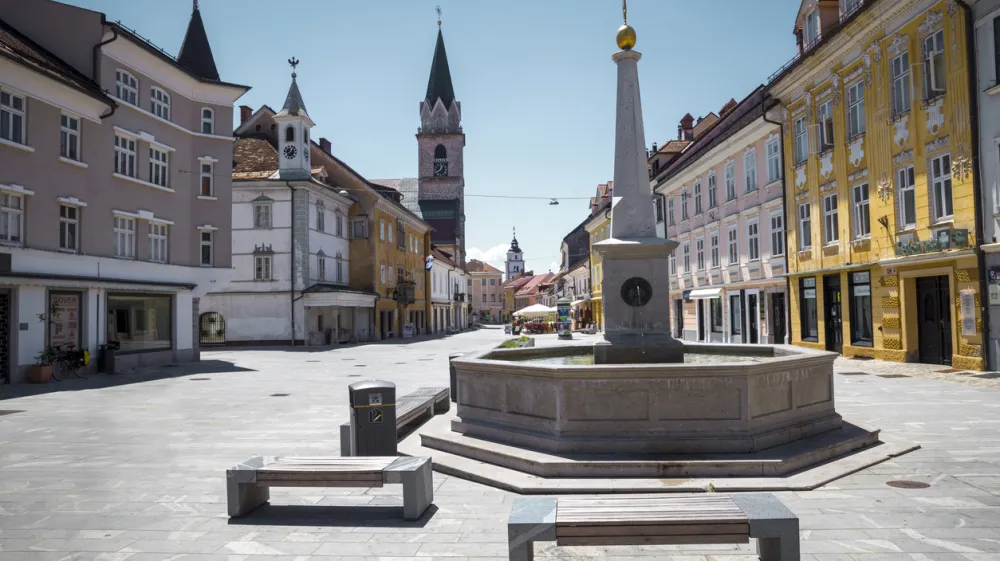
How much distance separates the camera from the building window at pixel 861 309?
21375mm

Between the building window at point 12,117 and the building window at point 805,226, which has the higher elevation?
the building window at point 12,117

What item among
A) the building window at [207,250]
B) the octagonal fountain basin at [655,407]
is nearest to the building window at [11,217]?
the building window at [207,250]

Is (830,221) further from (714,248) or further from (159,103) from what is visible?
(159,103)

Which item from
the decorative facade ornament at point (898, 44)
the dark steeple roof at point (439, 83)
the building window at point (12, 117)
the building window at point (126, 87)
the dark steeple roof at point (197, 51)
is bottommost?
the building window at point (12, 117)

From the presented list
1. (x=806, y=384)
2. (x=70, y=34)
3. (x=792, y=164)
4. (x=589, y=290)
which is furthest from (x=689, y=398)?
(x=589, y=290)

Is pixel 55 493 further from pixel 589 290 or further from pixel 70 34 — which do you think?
pixel 589 290

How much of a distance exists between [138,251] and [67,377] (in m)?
5.35

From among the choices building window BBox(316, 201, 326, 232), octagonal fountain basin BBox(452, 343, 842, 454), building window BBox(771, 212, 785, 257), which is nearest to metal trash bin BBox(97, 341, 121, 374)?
octagonal fountain basin BBox(452, 343, 842, 454)

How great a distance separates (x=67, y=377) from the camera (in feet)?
65.6

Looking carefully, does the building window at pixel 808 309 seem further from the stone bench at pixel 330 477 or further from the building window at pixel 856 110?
the stone bench at pixel 330 477

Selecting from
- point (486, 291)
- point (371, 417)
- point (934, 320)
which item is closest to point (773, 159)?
point (934, 320)

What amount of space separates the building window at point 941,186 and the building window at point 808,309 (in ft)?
23.3

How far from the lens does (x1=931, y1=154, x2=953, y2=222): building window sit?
17.6 meters

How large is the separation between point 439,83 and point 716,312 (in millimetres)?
63939
